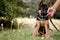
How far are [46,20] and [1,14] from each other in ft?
11.7

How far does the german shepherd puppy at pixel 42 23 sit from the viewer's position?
7.47 metres

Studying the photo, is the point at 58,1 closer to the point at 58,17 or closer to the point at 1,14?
the point at 1,14

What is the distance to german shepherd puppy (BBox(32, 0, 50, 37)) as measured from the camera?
24.5 feet

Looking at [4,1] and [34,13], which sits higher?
[4,1]

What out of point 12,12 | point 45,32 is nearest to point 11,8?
point 12,12

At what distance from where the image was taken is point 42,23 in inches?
296

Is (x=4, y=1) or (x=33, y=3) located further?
(x=33, y=3)

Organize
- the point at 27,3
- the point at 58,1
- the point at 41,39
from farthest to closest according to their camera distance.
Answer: the point at 27,3 → the point at 41,39 → the point at 58,1

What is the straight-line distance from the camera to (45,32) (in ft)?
25.4

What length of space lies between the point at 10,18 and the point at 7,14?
0.32 meters

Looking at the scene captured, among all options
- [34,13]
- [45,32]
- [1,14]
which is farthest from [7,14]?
[34,13]

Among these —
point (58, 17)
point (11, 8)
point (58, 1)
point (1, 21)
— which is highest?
point (58, 1)

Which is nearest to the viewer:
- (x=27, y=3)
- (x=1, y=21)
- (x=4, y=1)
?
(x=4, y=1)

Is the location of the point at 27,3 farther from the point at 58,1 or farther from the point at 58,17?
the point at 58,1
